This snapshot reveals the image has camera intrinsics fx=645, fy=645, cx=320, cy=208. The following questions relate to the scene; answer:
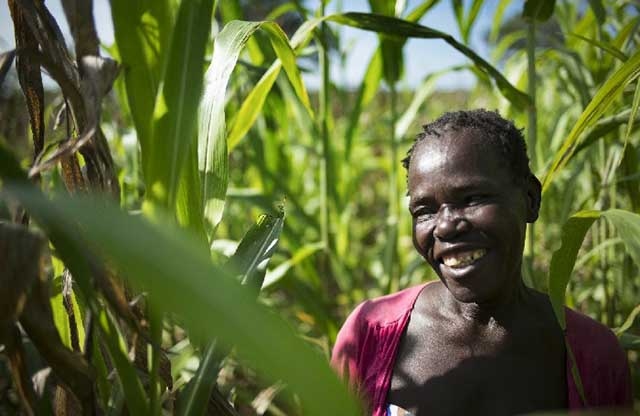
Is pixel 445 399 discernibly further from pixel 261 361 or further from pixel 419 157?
pixel 261 361

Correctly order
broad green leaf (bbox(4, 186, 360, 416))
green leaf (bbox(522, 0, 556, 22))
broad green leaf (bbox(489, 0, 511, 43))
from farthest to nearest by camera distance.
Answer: broad green leaf (bbox(489, 0, 511, 43))
green leaf (bbox(522, 0, 556, 22))
broad green leaf (bbox(4, 186, 360, 416))

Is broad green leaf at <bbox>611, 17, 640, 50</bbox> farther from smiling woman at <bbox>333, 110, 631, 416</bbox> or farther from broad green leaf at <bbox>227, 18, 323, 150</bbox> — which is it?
broad green leaf at <bbox>227, 18, 323, 150</bbox>

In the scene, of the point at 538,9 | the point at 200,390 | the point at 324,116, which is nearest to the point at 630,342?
the point at 538,9

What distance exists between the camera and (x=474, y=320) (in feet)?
2.81

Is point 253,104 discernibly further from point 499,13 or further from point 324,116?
point 499,13

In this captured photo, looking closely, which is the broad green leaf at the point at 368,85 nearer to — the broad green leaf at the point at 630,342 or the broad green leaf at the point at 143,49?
the broad green leaf at the point at 630,342

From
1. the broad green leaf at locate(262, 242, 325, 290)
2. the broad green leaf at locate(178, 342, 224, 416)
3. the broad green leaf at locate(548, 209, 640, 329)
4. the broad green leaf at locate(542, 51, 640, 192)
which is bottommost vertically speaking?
the broad green leaf at locate(262, 242, 325, 290)

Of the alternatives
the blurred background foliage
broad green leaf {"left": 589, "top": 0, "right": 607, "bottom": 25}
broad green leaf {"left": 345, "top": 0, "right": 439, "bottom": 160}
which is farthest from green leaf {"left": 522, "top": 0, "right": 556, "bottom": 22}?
broad green leaf {"left": 345, "top": 0, "right": 439, "bottom": 160}

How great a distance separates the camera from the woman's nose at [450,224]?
761 millimetres

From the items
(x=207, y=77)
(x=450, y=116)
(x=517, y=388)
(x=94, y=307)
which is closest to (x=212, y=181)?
(x=207, y=77)

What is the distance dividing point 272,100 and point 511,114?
0.55m

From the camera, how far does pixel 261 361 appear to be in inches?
12.9

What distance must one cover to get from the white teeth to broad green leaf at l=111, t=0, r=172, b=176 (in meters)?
0.39

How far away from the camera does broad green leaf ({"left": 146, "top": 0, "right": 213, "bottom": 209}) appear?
506 mm
